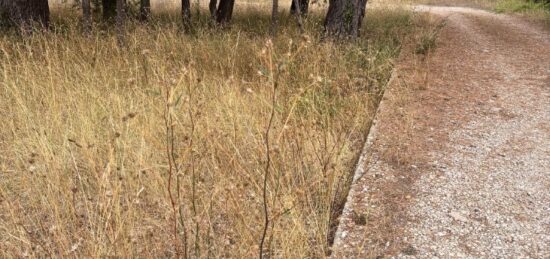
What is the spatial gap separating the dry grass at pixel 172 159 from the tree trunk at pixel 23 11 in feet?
6.40

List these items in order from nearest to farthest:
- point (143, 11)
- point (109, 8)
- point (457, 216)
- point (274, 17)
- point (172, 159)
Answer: point (457, 216)
point (172, 159)
point (274, 17)
point (143, 11)
point (109, 8)

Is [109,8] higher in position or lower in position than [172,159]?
higher

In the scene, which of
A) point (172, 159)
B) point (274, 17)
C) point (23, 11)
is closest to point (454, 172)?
point (172, 159)

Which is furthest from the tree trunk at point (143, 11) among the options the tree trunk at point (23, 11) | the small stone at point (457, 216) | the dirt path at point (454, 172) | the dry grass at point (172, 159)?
the small stone at point (457, 216)

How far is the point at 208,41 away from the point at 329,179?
4.21 metres

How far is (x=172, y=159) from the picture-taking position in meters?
3.18

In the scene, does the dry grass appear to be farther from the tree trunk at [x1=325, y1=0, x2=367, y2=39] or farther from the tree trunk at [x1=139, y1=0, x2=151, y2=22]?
the tree trunk at [x1=139, y1=0, x2=151, y2=22]

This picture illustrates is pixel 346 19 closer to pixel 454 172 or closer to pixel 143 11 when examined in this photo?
pixel 454 172

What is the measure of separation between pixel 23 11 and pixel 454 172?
24.1 ft

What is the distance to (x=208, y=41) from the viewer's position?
22.0 feet

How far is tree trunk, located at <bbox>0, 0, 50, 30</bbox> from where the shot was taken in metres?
7.41

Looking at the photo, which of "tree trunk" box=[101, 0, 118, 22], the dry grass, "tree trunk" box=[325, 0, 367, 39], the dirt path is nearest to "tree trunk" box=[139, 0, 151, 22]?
"tree trunk" box=[101, 0, 118, 22]

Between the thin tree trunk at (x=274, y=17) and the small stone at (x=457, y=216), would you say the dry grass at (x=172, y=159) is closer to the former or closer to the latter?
the small stone at (x=457, y=216)

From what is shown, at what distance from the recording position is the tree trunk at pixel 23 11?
7.41m
